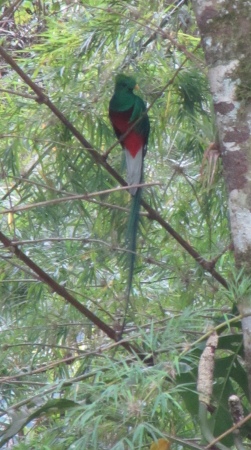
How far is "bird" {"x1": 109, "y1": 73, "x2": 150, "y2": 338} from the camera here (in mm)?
1692

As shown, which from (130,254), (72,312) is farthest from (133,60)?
(72,312)

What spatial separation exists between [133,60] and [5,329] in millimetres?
702

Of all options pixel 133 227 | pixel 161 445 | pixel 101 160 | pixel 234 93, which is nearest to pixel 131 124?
pixel 101 160

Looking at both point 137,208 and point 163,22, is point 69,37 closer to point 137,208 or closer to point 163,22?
point 163,22

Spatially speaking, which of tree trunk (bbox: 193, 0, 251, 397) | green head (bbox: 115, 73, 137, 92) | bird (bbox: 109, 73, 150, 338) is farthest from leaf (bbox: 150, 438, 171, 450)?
green head (bbox: 115, 73, 137, 92)

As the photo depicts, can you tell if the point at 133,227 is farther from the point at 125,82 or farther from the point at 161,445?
the point at 161,445

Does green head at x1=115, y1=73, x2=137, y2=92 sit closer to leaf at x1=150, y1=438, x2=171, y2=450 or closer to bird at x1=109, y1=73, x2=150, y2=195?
bird at x1=109, y1=73, x2=150, y2=195

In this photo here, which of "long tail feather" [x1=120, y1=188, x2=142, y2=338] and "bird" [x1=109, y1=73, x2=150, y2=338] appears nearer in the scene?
"long tail feather" [x1=120, y1=188, x2=142, y2=338]

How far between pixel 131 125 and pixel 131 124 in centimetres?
2

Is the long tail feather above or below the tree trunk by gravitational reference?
below

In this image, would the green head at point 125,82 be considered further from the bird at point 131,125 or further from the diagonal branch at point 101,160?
the diagonal branch at point 101,160

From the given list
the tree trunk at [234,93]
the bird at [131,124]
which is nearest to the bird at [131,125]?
the bird at [131,124]

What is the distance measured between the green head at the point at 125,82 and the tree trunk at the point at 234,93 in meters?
0.47

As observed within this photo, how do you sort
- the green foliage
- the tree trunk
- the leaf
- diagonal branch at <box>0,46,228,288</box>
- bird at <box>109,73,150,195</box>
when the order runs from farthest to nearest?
bird at <box>109,73,150,195</box> < the green foliage < diagonal branch at <box>0,46,228,288</box> < the tree trunk < the leaf
